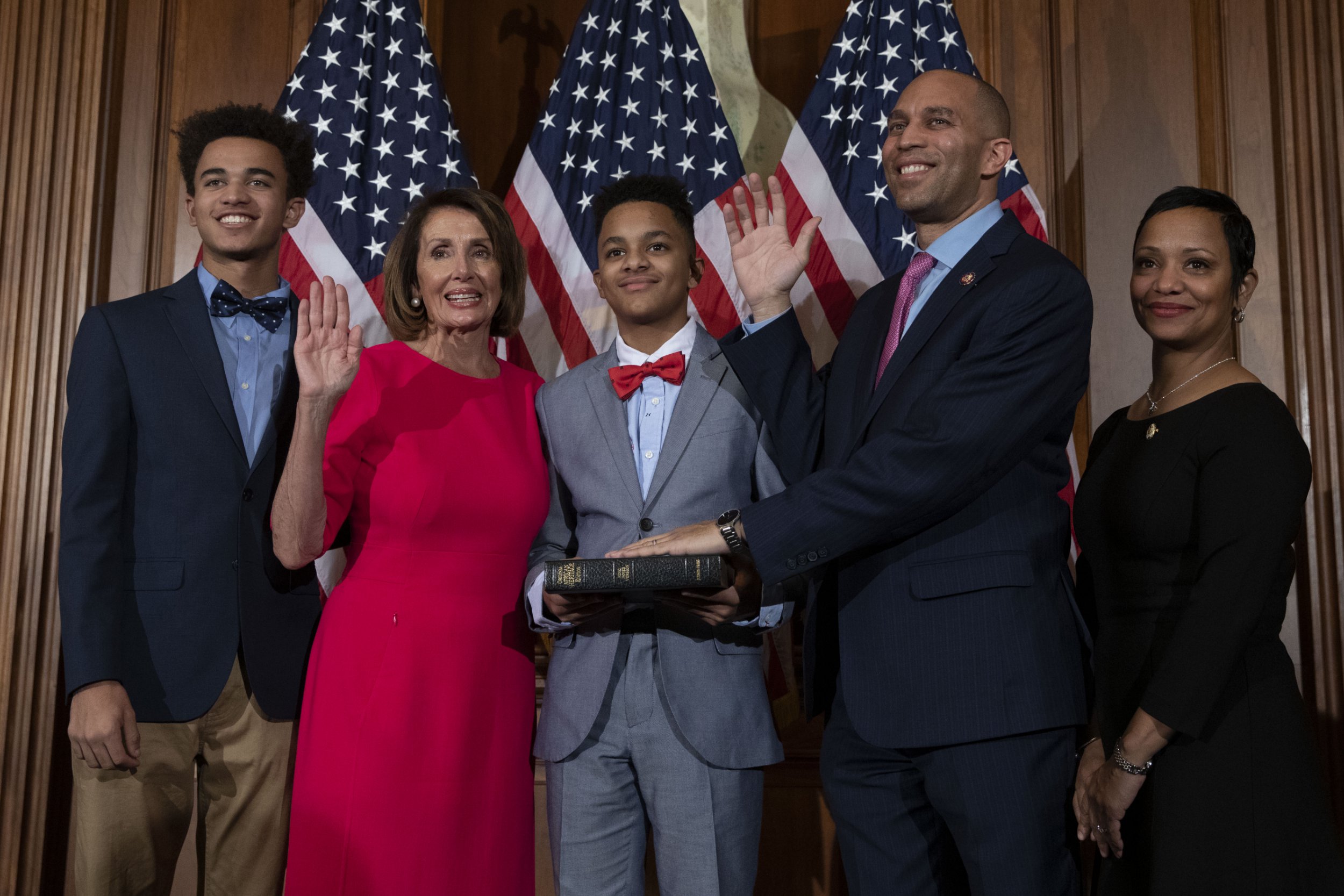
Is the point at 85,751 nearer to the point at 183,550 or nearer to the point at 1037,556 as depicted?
the point at 183,550

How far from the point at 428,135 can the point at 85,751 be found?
7.46 feet

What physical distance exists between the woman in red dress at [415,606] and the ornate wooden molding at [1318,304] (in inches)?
86.0

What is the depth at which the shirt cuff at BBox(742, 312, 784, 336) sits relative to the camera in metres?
2.34

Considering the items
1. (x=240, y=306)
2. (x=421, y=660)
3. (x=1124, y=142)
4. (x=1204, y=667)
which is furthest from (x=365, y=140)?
(x=1204, y=667)

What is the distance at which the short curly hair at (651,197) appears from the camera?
283 centimetres

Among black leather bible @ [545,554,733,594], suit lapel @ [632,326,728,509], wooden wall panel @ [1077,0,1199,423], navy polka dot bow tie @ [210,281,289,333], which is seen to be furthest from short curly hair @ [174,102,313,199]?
wooden wall panel @ [1077,0,1199,423]

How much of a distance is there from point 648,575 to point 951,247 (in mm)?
903

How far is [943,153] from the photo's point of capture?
2.31m

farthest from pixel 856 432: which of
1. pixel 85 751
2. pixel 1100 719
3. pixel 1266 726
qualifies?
pixel 85 751

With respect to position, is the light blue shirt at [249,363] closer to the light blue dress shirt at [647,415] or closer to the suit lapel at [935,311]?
the light blue dress shirt at [647,415]

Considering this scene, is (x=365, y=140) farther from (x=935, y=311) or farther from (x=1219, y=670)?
(x=1219, y=670)

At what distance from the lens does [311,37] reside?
12.3ft

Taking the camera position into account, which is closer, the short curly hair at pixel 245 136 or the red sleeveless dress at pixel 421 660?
the red sleeveless dress at pixel 421 660

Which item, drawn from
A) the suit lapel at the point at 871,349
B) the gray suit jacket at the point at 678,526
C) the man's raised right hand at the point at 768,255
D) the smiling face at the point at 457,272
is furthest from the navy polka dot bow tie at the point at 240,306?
the suit lapel at the point at 871,349
